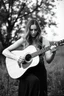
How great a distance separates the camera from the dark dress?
7.07 ft

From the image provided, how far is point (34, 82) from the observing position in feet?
7.02

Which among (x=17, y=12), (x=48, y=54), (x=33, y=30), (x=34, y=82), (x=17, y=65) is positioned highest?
(x=17, y=12)

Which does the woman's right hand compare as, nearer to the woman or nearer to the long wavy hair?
the woman

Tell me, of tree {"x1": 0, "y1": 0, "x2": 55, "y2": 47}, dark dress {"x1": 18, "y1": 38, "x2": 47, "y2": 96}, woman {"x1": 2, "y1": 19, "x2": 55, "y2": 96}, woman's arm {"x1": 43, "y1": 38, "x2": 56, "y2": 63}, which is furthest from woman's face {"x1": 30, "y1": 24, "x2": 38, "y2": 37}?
tree {"x1": 0, "y1": 0, "x2": 55, "y2": 47}

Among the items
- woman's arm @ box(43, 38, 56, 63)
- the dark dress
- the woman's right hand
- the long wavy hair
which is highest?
the long wavy hair

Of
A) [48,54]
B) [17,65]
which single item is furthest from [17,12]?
[48,54]

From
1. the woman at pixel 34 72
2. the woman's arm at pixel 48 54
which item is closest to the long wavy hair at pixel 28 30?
the woman at pixel 34 72

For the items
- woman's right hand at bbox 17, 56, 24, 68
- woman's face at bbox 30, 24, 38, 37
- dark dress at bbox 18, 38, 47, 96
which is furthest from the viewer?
woman's right hand at bbox 17, 56, 24, 68

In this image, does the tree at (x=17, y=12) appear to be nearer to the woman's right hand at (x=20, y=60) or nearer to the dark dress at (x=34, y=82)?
the woman's right hand at (x=20, y=60)

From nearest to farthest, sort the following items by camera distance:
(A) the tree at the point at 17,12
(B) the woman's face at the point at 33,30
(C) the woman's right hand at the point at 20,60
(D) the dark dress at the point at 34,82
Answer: (D) the dark dress at the point at 34,82, (B) the woman's face at the point at 33,30, (C) the woman's right hand at the point at 20,60, (A) the tree at the point at 17,12

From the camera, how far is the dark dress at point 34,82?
216 centimetres

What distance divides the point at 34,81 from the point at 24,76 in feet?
0.58

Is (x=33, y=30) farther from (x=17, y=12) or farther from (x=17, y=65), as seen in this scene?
(x=17, y=12)

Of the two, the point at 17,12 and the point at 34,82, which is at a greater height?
the point at 17,12
